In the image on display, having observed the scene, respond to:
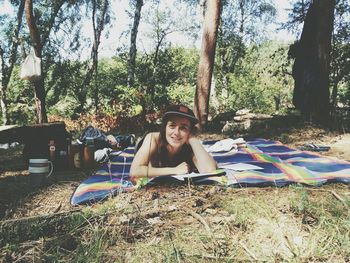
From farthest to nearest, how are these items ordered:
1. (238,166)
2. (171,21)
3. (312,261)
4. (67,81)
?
(171,21) < (67,81) < (238,166) < (312,261)

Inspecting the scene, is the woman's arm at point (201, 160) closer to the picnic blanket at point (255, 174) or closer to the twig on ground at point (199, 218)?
the picnic blanket at point (255, 174)

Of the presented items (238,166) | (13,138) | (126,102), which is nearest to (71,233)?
(238,166)

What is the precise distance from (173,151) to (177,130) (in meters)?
0.32

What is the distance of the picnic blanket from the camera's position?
2803 millimetres

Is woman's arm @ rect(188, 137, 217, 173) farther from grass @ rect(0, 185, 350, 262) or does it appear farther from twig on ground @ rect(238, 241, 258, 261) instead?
twig on ground @ rect(238, 241, 258, 261)

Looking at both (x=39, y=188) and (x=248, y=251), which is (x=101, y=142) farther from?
(x=248, y=251)

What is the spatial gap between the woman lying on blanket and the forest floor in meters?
0.31

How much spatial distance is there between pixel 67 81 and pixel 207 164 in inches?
678

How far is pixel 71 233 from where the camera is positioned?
5.96ft

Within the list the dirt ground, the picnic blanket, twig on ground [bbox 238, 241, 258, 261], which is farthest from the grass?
the dirt ground

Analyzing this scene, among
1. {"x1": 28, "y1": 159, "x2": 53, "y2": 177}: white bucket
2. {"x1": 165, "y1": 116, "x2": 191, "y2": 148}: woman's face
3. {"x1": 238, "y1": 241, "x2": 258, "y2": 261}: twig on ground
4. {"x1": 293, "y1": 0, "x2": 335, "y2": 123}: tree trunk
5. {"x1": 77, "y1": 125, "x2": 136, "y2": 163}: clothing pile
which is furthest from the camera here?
{"x1": 293, "y1": 0, "x2": 335, "y2": 123}: tree trunk

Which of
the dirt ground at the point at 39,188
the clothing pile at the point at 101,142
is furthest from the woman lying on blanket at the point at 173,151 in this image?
the clothing pile at the point at 101,142

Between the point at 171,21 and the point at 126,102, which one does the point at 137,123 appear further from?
the point at 171,21

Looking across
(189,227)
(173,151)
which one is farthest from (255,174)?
(189,227)
